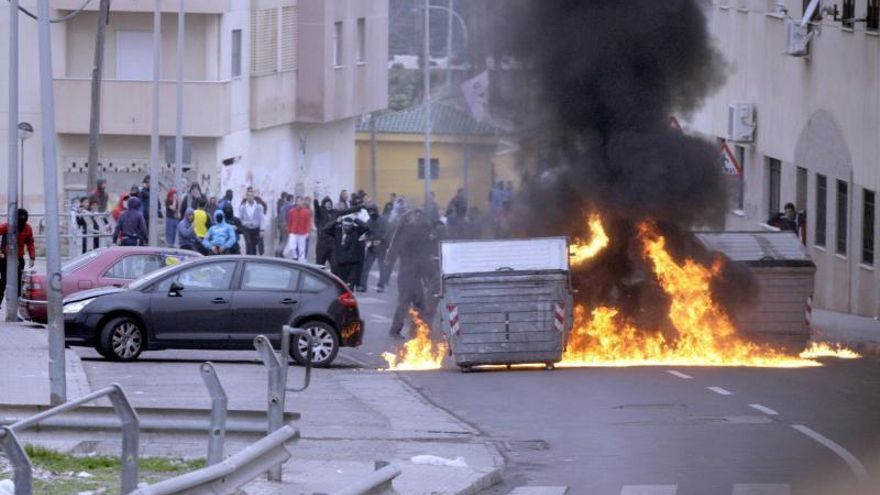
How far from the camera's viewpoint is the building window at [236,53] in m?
47.1

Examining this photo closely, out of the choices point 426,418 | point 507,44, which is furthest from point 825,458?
point 507,44

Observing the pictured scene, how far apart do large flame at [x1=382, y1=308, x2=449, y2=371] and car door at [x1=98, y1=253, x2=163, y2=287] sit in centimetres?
341

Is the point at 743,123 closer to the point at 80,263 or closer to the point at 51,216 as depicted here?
the point at 80,263

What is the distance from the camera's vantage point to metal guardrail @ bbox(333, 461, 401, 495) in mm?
9148

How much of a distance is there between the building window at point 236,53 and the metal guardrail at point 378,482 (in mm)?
37892

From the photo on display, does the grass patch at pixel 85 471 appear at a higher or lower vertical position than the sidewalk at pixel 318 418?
higher

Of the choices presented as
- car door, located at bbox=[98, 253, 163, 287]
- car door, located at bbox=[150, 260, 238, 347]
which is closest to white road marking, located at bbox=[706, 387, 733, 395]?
car door, located at bbox=[150, 260, 238, 347]

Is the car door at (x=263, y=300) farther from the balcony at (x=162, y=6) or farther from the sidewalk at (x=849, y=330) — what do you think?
the balcony at (x=162, y=6)

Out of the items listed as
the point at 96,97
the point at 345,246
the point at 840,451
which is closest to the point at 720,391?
the point at 840,451

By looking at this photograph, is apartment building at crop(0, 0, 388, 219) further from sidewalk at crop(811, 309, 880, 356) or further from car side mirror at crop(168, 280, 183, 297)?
car side mirror at crop(168, 280, 183, 297)

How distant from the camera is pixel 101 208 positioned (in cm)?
3525

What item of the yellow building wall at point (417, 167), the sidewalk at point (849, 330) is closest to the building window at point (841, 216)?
the sidewalk at point (849, 330)

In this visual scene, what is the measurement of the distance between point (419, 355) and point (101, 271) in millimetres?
4454

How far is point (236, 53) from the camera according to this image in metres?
47.5
